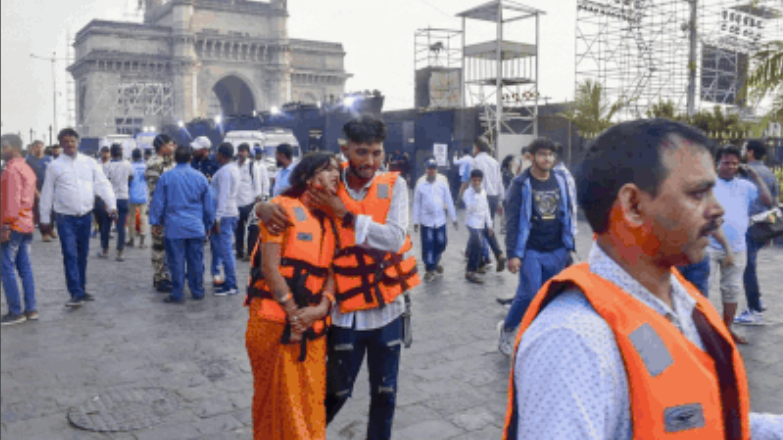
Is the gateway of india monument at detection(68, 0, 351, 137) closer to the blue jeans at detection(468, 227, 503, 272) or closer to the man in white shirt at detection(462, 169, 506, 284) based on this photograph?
the man in white shirt at detection(462, 169, 506, 284)

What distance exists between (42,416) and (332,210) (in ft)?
8.50

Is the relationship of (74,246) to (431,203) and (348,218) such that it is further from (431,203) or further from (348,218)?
(348,218)

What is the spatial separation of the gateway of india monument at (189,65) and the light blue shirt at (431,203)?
40.9 metres

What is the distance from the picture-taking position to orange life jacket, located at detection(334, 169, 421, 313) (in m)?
3.05

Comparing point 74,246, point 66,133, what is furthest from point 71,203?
point 66,133

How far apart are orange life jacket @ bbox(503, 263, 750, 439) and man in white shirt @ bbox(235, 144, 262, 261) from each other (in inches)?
348

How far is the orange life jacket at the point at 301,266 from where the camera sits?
2.93m

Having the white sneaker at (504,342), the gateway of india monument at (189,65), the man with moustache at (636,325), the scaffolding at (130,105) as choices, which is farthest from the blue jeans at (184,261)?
the scaffolding at (130,105)

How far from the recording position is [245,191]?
981cm

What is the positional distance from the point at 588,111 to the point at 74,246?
675 inches

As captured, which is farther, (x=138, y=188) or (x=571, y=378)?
(x=138, y=188)

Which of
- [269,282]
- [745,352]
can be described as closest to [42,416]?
[269,282]

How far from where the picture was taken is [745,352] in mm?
5426

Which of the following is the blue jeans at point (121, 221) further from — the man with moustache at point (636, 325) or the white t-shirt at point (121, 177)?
the man with moustache at point (636, 325)
